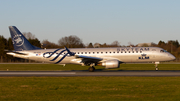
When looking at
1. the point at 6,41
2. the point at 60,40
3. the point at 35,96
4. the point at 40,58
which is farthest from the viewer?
the point at 60,40

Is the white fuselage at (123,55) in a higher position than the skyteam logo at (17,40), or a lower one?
lower

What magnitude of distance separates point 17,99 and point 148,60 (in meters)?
22.6

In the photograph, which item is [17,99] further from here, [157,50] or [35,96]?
[157,50]

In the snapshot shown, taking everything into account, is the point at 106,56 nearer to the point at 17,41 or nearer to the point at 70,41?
the point at 17,41

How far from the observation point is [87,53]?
31859mm

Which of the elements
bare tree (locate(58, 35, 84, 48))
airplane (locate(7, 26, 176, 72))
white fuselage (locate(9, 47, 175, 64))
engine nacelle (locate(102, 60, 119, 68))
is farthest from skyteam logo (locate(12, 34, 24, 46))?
bare tree (locate(58, 35, 84, 48))

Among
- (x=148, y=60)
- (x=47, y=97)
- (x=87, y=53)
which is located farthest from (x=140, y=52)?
(x=47, y=97)

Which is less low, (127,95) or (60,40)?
(60,40)

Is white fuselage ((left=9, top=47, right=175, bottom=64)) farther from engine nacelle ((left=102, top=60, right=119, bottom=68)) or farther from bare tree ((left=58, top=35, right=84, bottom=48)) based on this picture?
bare tree ((left=58, top=35, right=84, bottom=48))

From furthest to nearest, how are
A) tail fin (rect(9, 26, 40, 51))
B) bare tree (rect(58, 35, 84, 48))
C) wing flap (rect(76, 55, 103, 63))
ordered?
1. bare tree (rect(58, 35, 84, 48))
2. tail fin (rect(9, 26, 40, 51))
3. wing flap (rect(76, 55, 103, 63))

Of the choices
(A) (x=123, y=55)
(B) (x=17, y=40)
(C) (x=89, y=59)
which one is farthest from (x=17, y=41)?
(A) (x=123, y=55)

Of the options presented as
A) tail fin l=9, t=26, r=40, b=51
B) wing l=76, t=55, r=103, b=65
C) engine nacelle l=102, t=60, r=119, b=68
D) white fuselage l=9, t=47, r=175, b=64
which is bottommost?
engine nacelle l=102, t=60, r=119, b=68

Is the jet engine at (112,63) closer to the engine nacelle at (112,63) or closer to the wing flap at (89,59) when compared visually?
the engine nacelle at (112,63)

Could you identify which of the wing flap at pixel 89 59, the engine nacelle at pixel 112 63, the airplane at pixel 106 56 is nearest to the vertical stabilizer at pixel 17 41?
the airplane at pixel 106 56
